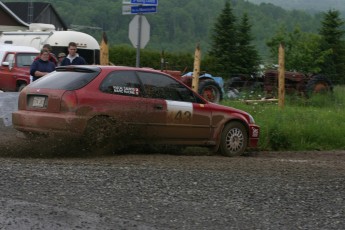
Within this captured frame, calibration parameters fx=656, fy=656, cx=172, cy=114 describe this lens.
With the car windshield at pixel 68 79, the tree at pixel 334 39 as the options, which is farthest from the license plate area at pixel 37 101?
the tree at pixel 334 39

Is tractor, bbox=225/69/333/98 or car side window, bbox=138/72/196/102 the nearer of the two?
car side window, bbox=138/72/196/102

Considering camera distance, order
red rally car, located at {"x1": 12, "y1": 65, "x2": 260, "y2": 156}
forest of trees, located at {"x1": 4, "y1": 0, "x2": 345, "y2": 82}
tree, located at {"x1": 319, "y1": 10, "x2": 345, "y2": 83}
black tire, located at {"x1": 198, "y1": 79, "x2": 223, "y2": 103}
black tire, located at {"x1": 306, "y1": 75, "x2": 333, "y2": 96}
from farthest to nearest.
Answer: tree, located at {"x1": 319, "y1": 10, "x2": 345, "y2": 83}, forest of trees, located at {"x1": 4, "y1": 0, "x2": 345, "y2": 82}, black tire, located at {"x1": 306, "y1": 75, "x2": 333, "y2": 96}, black tire, located at {"x1": 198, "y1": 79, "x2": 223, "y2": 103}, red rally car, located at {"x1": 12, "y1": 65, "x2": 260, "y2": 156}

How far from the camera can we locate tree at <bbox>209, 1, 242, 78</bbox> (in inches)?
1616

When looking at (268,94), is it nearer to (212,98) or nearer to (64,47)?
(212,98)

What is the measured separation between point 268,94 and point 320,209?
1480 cm

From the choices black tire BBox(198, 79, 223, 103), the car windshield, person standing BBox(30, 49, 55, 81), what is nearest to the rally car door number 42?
the car windshield

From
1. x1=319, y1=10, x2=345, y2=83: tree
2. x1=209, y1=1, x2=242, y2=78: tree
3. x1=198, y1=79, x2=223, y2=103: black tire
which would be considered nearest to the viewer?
x1=198, y1=79, x2=223, y2=103: black tire

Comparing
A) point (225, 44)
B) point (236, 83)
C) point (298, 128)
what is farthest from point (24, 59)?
point (225, 44)

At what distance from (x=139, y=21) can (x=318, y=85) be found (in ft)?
28.6

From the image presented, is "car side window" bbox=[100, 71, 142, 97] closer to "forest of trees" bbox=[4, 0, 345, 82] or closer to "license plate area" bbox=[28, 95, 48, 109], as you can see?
"license plate area" bbox=[28, 95, 48, 109]

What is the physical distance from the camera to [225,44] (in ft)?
140

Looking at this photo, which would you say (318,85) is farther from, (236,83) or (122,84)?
(122,84)

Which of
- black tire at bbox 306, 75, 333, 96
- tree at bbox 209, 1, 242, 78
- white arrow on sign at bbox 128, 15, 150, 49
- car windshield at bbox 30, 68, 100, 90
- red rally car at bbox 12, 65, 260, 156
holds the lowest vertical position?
red rally car at bbox 12, 65, 260, 156

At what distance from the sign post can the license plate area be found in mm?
5111
